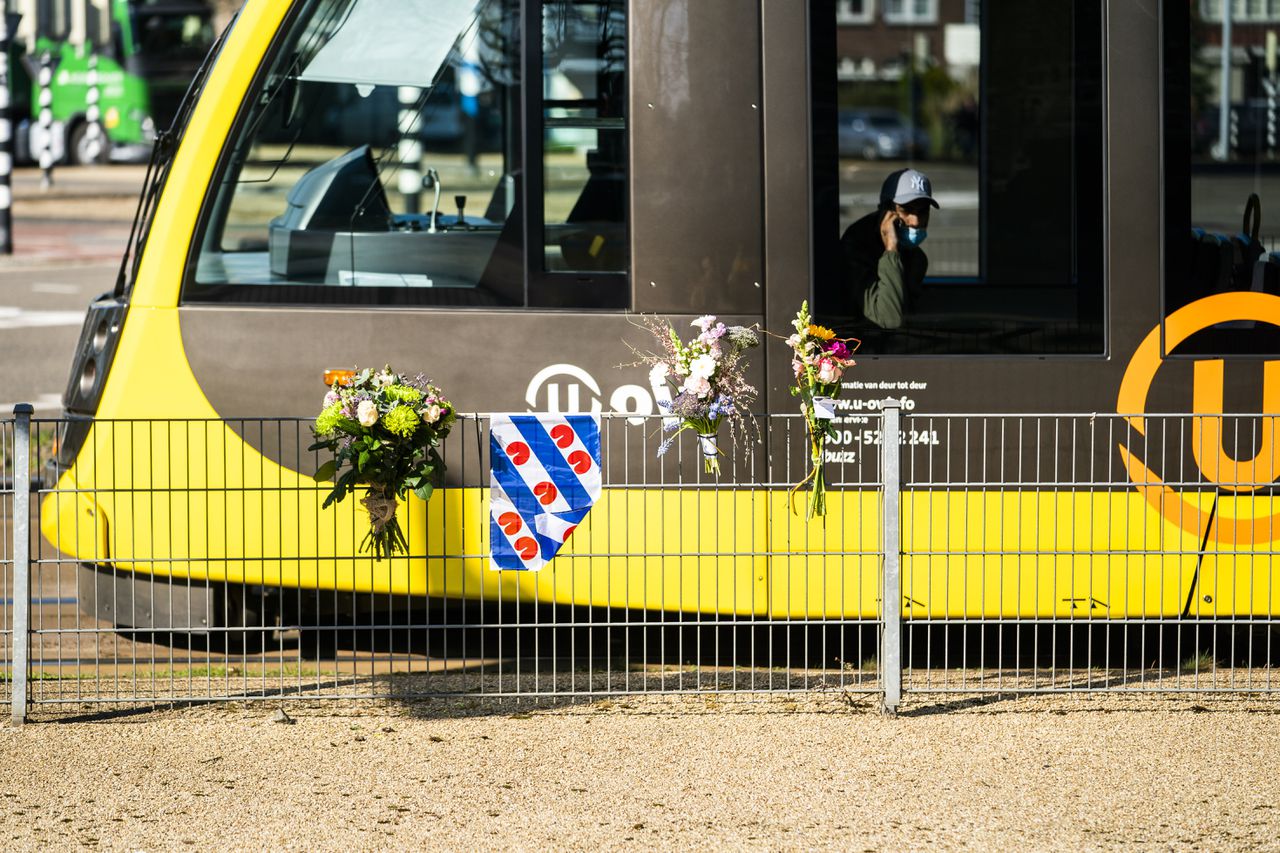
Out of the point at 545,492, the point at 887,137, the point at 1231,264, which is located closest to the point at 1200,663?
the point at 1231,264

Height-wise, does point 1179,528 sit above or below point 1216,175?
below

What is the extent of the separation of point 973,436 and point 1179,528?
2.69ft

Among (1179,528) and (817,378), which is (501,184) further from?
(1179,528)

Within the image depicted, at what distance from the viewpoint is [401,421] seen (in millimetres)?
5699

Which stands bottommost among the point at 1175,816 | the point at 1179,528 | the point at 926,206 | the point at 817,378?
the point at 1175,816

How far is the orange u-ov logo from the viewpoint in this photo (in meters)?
6.27

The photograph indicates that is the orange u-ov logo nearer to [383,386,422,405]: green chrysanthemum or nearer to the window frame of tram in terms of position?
the window frame of tram

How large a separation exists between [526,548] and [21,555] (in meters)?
1.72

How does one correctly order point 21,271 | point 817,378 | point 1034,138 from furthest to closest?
point 21,271 < point 1034,138 < point 817,378

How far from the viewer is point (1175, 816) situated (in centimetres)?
499

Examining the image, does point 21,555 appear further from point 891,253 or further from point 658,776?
point 891,253

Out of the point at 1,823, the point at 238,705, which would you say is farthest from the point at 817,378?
the point at 1,823

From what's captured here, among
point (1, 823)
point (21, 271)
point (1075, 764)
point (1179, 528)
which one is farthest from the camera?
point (21, 271)

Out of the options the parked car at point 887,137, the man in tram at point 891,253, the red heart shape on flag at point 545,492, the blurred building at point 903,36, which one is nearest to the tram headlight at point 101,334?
the red heart shape on flag at point 545,492
